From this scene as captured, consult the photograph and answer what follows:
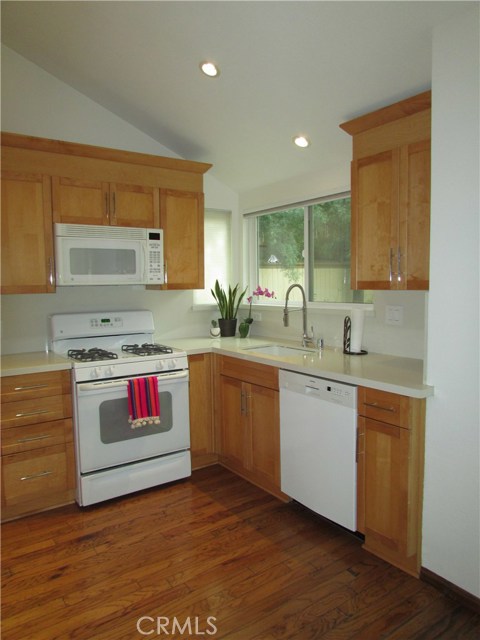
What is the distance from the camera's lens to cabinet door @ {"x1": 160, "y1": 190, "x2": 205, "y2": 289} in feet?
11.2

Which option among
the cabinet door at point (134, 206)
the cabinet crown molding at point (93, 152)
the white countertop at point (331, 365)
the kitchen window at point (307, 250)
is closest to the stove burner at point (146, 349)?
the white countertop at point (331, 365)

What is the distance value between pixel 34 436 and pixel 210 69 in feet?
7.92

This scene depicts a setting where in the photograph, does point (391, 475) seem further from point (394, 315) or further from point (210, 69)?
point (210, 69)

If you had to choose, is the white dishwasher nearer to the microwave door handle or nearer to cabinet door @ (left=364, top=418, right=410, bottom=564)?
cabinet door @ (left=364, top=418, right=410, bottom=564)

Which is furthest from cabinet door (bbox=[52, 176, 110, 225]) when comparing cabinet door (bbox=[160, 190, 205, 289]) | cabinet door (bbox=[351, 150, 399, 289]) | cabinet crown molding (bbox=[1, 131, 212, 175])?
cabinet door (bbox=[351, 150, 399, 289])

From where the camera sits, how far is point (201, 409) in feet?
11.1

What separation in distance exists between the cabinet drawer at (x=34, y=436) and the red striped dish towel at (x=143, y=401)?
40 cm

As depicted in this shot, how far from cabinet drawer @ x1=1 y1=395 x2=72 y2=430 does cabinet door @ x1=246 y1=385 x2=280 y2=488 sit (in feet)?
3.83

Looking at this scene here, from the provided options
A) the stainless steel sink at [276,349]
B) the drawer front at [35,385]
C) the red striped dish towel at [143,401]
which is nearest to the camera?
the drawer front at [35,385]

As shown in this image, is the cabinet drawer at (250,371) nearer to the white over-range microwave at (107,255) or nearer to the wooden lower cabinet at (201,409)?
the wooden lower cabinet at (201,409)

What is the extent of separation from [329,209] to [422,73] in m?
1.22

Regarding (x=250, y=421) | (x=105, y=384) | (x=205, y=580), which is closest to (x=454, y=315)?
(x=250, y=421)

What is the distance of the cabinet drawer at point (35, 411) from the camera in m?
2.63

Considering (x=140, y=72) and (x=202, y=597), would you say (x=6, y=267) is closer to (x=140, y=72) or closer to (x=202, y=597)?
(x=140, y=72)
